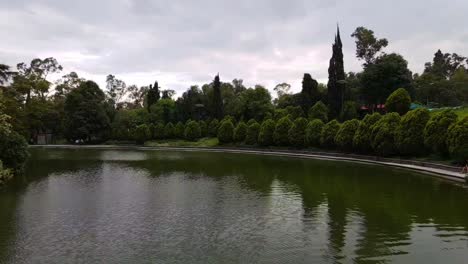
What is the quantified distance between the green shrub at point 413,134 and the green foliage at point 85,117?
5785cm

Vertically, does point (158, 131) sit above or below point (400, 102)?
below

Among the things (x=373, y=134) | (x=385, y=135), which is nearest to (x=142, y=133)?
(x=373, y=134)

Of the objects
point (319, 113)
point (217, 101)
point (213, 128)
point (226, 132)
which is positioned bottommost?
point (226, 132)

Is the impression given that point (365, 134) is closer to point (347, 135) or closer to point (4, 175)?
point (347, 135)

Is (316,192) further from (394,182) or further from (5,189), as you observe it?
(5,189)

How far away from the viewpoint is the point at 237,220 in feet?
52.6

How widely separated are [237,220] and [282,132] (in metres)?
37.5

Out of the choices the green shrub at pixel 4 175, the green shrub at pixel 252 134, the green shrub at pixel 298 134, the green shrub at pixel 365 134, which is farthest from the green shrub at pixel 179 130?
the green shrub at pixel 4 175

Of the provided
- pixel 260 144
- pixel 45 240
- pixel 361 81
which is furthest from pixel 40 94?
pixel 45 240

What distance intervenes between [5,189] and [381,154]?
1110 inches

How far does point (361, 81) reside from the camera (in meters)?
59.2

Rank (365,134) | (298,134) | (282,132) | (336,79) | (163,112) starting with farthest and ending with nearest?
(163,112) → (336,79) → (282,132) → (298,134) → (365,134)

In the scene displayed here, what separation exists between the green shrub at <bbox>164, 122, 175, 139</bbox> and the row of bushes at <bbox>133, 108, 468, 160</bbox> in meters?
10.0

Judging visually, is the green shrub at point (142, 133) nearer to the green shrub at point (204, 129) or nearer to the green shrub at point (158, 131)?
the green shrub at point (158, 131)
